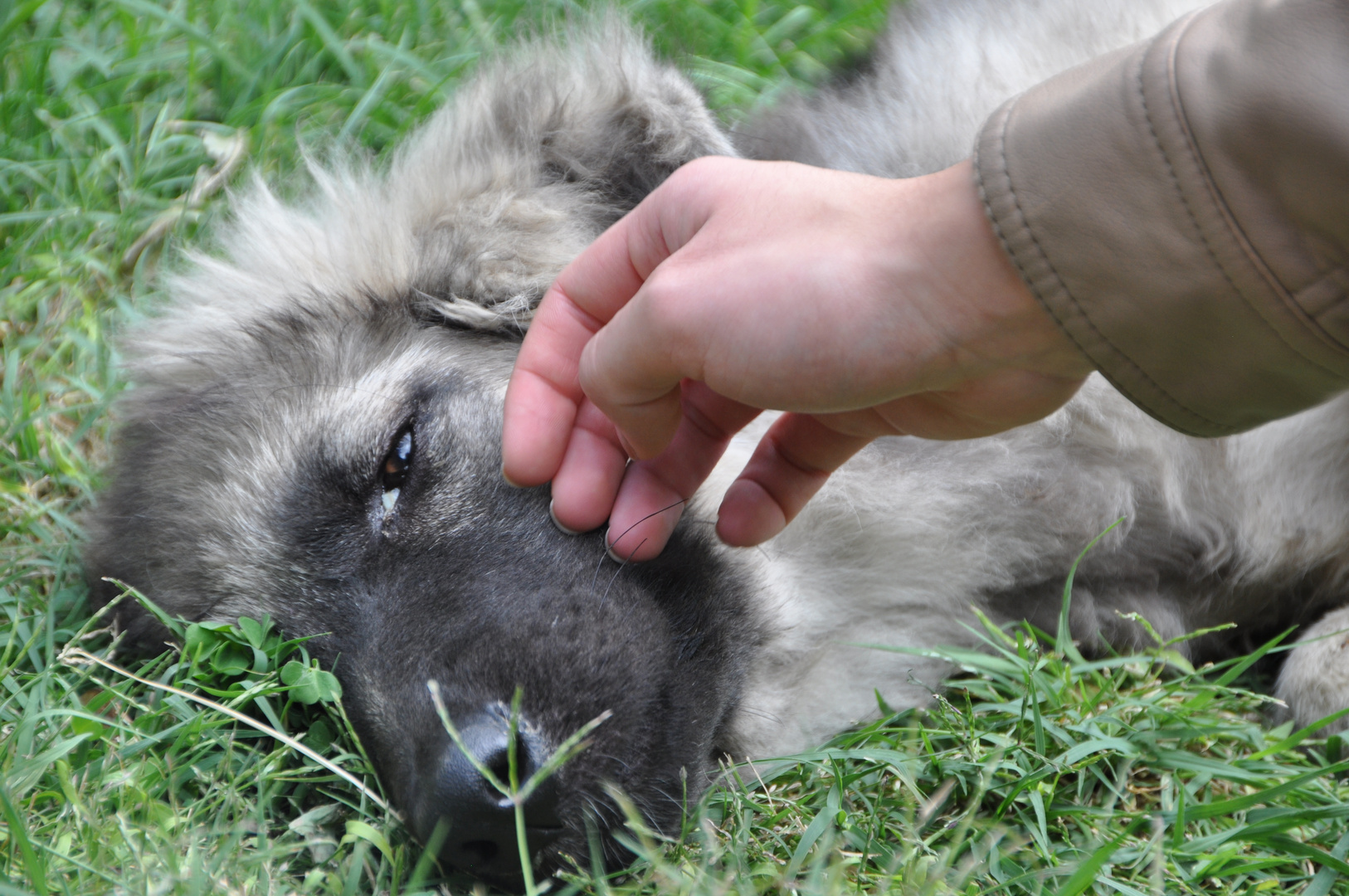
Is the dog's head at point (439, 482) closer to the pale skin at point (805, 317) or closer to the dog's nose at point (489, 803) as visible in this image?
the dog's nose at point (489, 803)

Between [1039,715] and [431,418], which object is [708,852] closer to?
[1039,715]

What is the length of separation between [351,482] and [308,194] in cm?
99

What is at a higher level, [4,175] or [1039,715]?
[4,175]

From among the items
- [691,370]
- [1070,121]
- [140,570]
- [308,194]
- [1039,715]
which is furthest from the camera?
[308,194]

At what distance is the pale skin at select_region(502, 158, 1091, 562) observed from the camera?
150cm

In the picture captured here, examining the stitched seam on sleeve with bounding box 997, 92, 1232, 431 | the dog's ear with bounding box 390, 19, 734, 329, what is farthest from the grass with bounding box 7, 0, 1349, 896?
the stitched seam on sleeve with bounding box 997, 92, 1232, 431

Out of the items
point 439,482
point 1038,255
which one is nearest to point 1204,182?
point 1038,255

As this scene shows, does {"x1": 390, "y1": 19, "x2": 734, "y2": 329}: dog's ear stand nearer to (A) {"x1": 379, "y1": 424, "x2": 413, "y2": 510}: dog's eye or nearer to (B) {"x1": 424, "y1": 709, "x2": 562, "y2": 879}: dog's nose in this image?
(A) {"x1": 379, "y1": 424, "x2": 413, "y2": 510}: dog's eye

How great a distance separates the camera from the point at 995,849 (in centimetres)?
169

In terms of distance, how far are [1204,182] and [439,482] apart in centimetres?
136

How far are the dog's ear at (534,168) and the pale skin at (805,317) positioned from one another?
1.64 feet

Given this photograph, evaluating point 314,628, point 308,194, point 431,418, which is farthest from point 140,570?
point 308,194

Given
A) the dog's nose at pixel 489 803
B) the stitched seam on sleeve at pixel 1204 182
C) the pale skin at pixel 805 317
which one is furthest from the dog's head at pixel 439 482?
the stitched seam on sleeve at pixel 1204 182

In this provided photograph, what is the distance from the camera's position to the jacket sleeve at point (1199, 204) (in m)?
1.31
